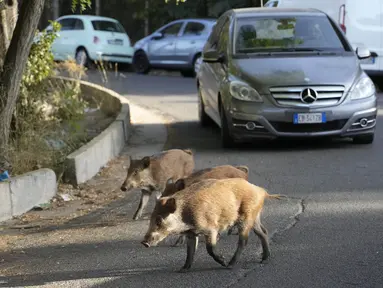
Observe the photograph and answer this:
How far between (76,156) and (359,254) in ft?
13.0

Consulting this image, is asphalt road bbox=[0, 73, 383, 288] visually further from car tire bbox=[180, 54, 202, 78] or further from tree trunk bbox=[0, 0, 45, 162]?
car tire bbox=[180, 54, 202, 78]

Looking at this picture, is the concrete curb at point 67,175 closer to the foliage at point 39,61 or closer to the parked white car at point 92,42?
the foliage at point 39,61

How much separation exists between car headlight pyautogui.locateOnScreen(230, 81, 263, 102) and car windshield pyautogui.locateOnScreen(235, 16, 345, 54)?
0.87 meters

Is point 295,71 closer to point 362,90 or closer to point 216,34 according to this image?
point 362,90

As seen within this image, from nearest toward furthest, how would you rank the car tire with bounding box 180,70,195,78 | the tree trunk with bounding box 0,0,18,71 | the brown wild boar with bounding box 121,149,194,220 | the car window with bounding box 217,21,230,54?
the brown wild boar with bounding box 121,149,194,220, the tree trunk with bounding box 0,0,18,71, the car window with bounding box 217,21,230,54, the car tire with bounding box 180,70,195,78

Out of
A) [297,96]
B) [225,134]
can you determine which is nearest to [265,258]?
[297,96]

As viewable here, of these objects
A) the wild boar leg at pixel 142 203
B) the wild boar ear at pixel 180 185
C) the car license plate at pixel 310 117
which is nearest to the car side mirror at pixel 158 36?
the car license plate at pixel 310 117

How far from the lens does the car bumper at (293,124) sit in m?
11.2

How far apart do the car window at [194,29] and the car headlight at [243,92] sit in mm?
14408

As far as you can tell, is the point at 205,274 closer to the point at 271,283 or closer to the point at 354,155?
the point at 271,283

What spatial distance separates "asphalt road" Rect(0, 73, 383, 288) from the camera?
6.05 meters

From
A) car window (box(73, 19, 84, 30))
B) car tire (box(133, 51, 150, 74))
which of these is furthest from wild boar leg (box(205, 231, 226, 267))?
car window (box(73, 19, 84, 30))

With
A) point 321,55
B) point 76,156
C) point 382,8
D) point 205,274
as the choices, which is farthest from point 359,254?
point 382,8

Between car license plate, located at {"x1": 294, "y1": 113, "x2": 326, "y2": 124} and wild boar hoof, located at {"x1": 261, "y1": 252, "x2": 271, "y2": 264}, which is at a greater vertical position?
wild boar hoof, located at {"x1": 261, "y1": 252, "x2": 271, "y2": 264}
